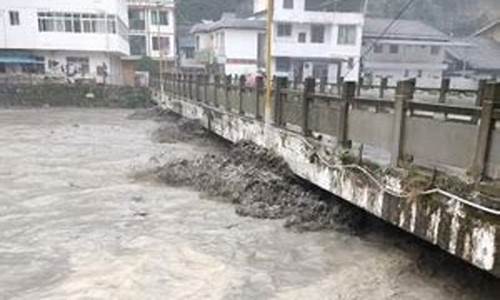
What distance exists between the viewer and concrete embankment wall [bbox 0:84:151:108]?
35.4 meters

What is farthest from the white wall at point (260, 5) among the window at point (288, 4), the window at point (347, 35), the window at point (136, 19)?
the window at point (136, 19)

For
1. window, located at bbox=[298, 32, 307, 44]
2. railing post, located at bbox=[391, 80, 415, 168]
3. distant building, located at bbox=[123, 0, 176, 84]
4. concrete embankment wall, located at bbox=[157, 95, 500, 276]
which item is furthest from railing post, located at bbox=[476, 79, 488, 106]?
distant building, located at bbox=[123, 0, 176, 84]

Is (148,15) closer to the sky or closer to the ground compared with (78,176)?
closer to the sky

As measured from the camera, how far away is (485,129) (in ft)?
16.8

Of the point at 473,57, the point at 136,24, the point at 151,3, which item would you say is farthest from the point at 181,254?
the point at 136,24

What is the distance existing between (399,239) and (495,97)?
11.5 ft

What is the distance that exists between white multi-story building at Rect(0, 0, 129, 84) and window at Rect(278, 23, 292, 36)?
13406mm

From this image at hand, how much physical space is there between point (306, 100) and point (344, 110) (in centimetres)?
137

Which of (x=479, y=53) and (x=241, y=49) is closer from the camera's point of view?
(x=479, y=53)

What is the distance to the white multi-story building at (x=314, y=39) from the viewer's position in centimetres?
4309

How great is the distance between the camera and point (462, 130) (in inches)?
220

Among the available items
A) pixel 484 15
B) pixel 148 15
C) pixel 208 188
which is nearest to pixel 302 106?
pixel 208 188

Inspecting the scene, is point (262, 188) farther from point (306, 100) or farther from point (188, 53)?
point (188, 53)

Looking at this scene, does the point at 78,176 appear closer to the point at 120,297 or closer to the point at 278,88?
the point at 278,88
